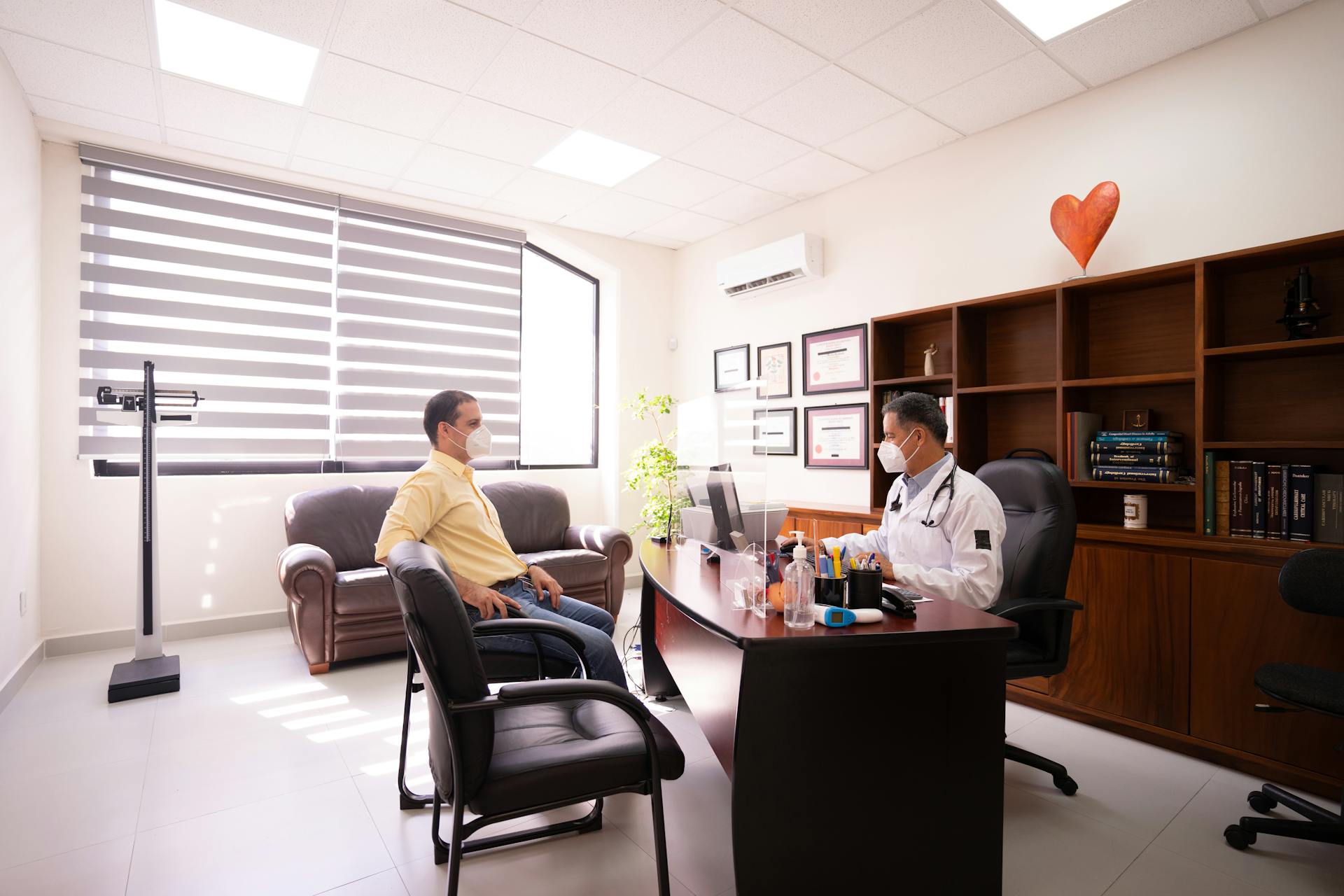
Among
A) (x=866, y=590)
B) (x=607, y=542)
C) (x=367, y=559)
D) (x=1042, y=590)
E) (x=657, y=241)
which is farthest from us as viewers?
(x=657, y=241)

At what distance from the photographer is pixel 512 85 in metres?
3.22

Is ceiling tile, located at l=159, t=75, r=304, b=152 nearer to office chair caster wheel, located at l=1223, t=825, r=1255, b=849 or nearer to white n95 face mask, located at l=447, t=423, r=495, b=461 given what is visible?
white n95 face mask, located at l=447, t=423, r=495, b=461

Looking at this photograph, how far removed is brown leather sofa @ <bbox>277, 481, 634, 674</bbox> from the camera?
11.2 feet

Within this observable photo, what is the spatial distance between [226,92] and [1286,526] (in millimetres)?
4948

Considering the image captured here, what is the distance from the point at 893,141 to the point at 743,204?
1.24 m

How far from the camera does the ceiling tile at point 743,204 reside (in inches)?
178

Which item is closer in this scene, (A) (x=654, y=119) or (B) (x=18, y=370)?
(B) (x=18, y=370)

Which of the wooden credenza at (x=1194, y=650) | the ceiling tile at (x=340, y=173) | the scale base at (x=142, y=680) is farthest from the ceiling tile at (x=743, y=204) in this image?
the scale base at (x=142, y=680)

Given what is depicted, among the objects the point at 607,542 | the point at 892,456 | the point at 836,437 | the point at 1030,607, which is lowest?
the point at 607,542

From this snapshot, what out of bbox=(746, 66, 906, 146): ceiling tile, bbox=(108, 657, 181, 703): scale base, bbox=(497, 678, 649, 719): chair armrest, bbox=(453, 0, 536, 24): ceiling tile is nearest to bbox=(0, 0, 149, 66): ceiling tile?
bbox=(453, 0, 536, 24): ceiling tile

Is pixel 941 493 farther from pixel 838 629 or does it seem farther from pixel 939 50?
pixel 939 50

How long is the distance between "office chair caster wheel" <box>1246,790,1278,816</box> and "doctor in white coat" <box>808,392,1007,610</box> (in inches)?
40.6

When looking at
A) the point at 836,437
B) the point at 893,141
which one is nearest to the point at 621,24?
the point at 893,141

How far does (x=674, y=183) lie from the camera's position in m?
4.39
